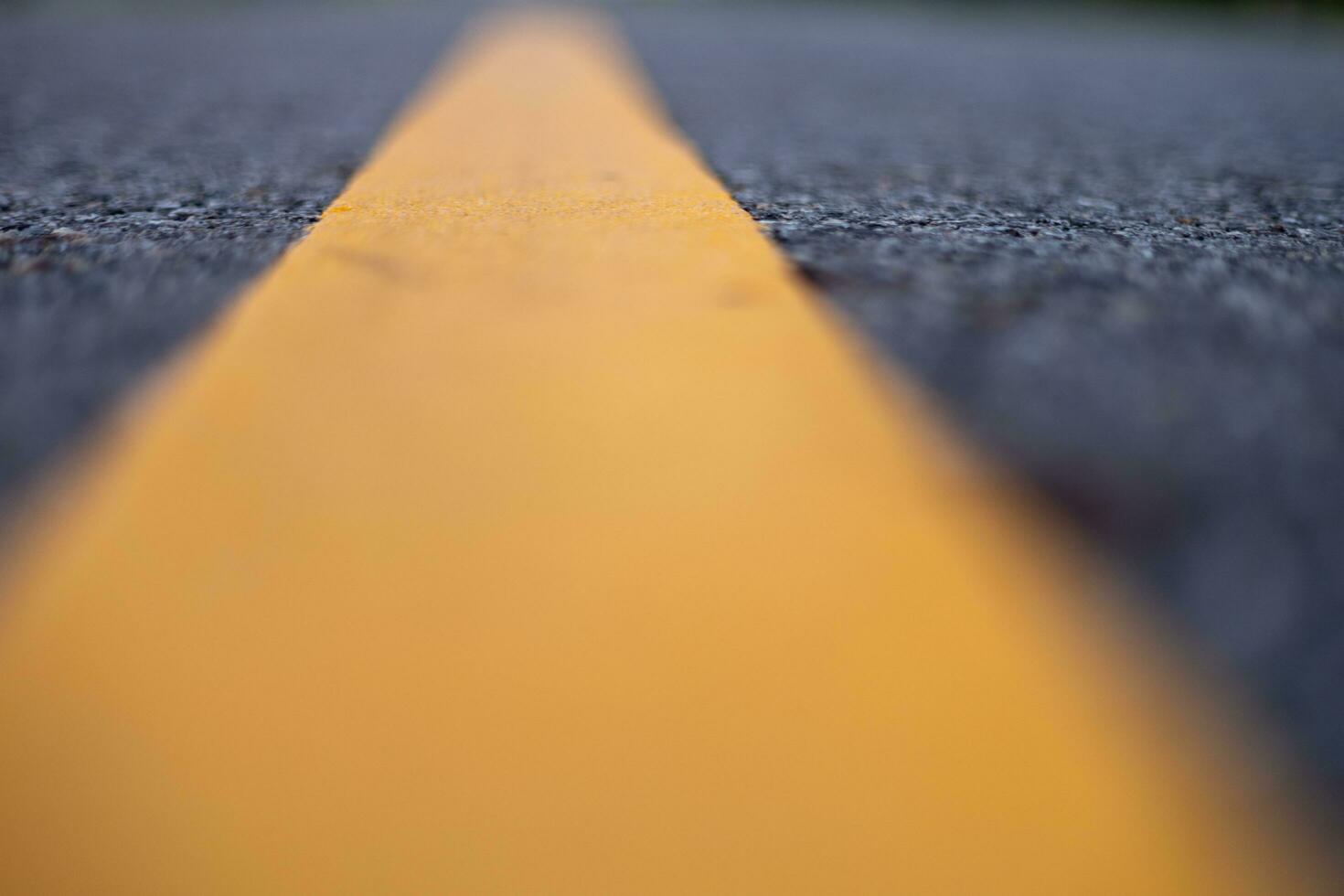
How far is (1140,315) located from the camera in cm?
107

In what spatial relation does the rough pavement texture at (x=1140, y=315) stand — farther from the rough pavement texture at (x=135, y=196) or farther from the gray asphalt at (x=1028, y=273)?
the rough pavement texture at (x=135, y=196)

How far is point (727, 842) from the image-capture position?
0.63 m

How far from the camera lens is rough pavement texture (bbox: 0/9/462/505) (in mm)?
992

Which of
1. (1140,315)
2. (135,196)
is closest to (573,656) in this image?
(1140,315)

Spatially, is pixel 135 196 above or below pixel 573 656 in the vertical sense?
above

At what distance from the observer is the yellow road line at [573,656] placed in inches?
24.6

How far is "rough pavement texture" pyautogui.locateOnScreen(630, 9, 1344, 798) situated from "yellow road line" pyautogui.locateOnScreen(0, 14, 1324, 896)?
0.27 ft

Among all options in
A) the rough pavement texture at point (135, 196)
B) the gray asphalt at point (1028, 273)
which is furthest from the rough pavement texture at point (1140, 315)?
the rough pavement texture at point (135, 196)

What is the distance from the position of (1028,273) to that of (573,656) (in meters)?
0.80

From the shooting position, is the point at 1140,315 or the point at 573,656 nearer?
the point at 573,656

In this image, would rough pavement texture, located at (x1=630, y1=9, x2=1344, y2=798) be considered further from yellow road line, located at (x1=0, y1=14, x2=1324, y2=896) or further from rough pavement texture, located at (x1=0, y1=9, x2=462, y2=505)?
rough pavement texture, located at (x1=0, y1=9, x2=462, y2=505)

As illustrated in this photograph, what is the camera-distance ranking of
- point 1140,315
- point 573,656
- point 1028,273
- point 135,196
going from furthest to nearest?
point 135,196 → point 1028,273 → point 1140,315 → point 573,656

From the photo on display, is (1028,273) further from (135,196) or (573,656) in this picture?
(135,196)

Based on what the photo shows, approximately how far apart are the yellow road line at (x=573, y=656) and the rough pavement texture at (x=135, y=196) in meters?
0.10
